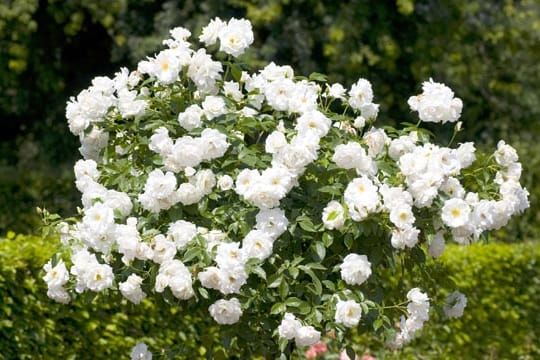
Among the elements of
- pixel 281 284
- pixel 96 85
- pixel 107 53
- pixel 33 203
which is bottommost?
pixel 281 284

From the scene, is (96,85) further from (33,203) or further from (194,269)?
(33,203)

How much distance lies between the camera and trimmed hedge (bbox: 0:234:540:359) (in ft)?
18.5

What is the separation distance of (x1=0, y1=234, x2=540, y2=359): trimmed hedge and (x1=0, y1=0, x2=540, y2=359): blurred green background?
2469 millimetres

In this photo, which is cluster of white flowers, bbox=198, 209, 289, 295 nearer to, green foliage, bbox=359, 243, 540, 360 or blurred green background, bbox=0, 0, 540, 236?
green foliage, bbox=359, 243, 540, 360

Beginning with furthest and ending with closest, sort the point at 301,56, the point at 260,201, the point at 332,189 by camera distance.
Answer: the point at 301,56
the point at 332,189
the point at 260,201

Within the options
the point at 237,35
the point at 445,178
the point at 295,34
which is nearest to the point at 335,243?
the point at 445,178

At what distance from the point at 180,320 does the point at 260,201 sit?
2597 mm

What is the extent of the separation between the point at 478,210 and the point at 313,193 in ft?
2.01

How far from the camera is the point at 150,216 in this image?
4207 millimetres

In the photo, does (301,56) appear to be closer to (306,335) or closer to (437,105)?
(437,105)

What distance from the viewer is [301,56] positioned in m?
12.4

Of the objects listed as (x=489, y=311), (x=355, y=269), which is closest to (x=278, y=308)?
(x=355, y=269)

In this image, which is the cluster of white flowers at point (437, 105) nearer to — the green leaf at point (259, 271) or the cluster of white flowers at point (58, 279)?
the green leaf at point (259, 271)

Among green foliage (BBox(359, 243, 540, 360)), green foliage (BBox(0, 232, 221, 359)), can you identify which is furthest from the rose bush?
green foliage (BBox(359, 243, 540, 360))
